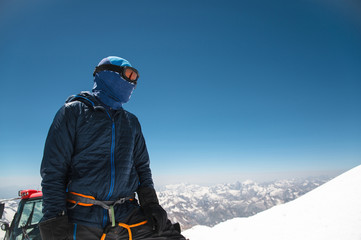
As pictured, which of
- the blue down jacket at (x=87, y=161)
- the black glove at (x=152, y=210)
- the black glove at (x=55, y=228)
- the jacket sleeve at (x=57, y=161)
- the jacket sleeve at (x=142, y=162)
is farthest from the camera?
the jacket sleeve at (x=142, y=162)

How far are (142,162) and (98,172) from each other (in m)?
0.94

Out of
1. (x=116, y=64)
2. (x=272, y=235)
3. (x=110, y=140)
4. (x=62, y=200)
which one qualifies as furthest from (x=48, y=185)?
(x=272, y=235)

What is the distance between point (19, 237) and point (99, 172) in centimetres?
609

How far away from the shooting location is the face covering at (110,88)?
2.64m

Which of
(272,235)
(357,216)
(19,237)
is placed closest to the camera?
(357,216)

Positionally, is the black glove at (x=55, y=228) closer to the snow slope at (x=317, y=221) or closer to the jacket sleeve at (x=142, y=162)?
the jacket sleeve at (x=142, y=162)

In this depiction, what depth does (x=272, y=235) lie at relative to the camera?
6.34 meters

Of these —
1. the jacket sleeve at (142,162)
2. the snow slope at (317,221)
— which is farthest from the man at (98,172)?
the snow slope at (317,221)

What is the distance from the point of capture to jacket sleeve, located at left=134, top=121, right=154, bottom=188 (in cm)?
290

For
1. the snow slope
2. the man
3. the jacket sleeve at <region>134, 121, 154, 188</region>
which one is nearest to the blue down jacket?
the man

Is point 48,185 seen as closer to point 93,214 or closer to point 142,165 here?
point 93,214

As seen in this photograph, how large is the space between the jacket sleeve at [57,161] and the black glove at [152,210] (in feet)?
3.44

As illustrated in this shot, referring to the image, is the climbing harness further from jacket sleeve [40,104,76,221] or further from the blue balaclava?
the blue balaclava

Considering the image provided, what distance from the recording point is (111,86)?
266 cm
